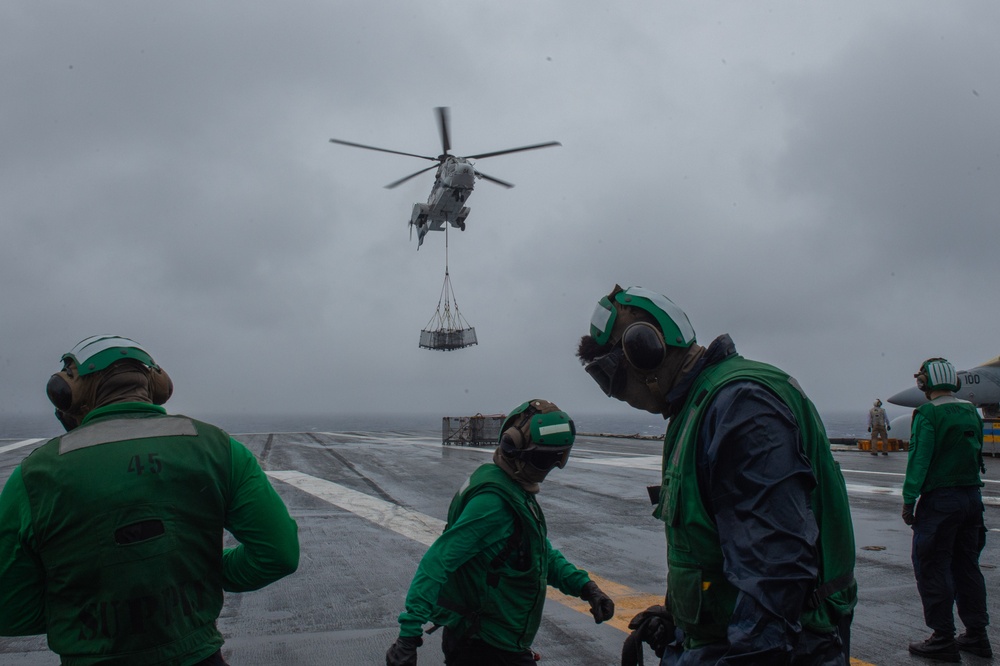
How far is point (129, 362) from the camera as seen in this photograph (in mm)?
2660

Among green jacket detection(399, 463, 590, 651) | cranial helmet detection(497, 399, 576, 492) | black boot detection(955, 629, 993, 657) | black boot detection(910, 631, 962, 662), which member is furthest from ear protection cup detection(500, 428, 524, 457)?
black boot detection(955, 629, 993, 657)

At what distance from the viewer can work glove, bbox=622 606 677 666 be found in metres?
2.33

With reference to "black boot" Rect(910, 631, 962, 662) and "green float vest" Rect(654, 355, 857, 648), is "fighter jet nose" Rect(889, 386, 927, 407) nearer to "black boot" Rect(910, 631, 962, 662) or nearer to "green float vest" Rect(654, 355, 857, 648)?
"black boot" Rect(910, 631, 962, 662)

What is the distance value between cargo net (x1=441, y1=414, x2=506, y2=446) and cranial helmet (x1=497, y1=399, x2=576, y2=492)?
83.3 ft

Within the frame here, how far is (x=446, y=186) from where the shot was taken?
2303 centimetres

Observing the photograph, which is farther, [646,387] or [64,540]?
[646,387]

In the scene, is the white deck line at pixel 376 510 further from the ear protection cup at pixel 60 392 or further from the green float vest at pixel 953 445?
the ear protection cup at pixel 60 392

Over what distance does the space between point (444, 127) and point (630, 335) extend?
22147 millimetres

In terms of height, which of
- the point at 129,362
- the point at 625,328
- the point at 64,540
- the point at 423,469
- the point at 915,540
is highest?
the point at 625,328

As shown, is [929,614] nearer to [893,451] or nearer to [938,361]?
[938,361]

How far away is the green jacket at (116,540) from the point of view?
2279mm

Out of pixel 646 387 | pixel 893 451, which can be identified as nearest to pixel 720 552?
pixel 646 387

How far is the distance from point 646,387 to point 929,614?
4.04 metres

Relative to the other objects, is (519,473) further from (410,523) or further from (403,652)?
(410,523)
